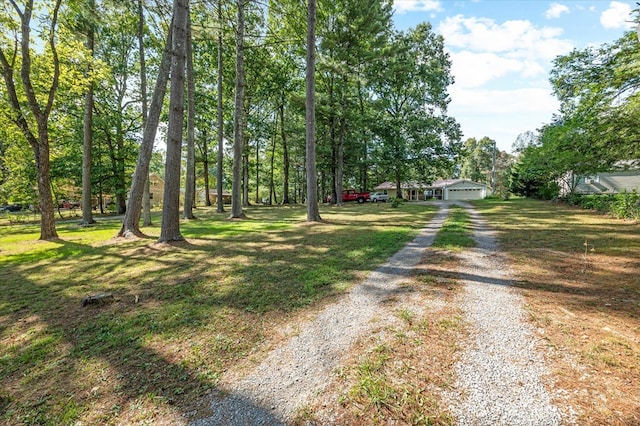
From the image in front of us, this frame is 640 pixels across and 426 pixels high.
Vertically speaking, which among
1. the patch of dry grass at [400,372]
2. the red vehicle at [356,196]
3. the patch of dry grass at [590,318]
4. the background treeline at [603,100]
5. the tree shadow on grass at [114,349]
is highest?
the background treeline at [603,100]

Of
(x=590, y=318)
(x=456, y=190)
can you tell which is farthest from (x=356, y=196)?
(x=590, y=318)

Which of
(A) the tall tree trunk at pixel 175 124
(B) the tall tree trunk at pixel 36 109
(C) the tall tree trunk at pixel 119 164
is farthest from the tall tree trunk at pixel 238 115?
(C) the tall tree trunk at pixel 119 164

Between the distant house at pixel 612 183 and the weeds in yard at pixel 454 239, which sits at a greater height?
the distant house at pixel 612 183

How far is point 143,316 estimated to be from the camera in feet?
11.8

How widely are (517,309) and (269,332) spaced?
9.48 feet

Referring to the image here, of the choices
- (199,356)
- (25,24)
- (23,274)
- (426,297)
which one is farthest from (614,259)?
(25,24)

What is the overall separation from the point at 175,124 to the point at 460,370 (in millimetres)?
8222

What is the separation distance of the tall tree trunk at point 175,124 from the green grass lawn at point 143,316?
0.88m

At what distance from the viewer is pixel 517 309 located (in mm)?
3363

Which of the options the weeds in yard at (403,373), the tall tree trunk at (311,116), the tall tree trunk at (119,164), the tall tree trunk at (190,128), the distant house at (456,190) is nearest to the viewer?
the weeds in yard at (403,373)

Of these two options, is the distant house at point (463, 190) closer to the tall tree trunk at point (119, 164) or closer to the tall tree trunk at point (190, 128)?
the tall tree trunk at point (190, 128)

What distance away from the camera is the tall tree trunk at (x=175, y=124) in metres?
7.57

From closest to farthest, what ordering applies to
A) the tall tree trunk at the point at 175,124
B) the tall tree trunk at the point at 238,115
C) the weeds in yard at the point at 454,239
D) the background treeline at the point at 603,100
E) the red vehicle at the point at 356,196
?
the weeds in yard at the point at 454,239 → the tall tree trunk at the point at 175,124 → the background treeline at the point at 603,100 → the tall tree trunk at the point at 238,115 → the red vehicle at the point at 356,196

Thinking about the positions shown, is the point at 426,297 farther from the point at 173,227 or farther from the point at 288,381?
the point at 173,227
